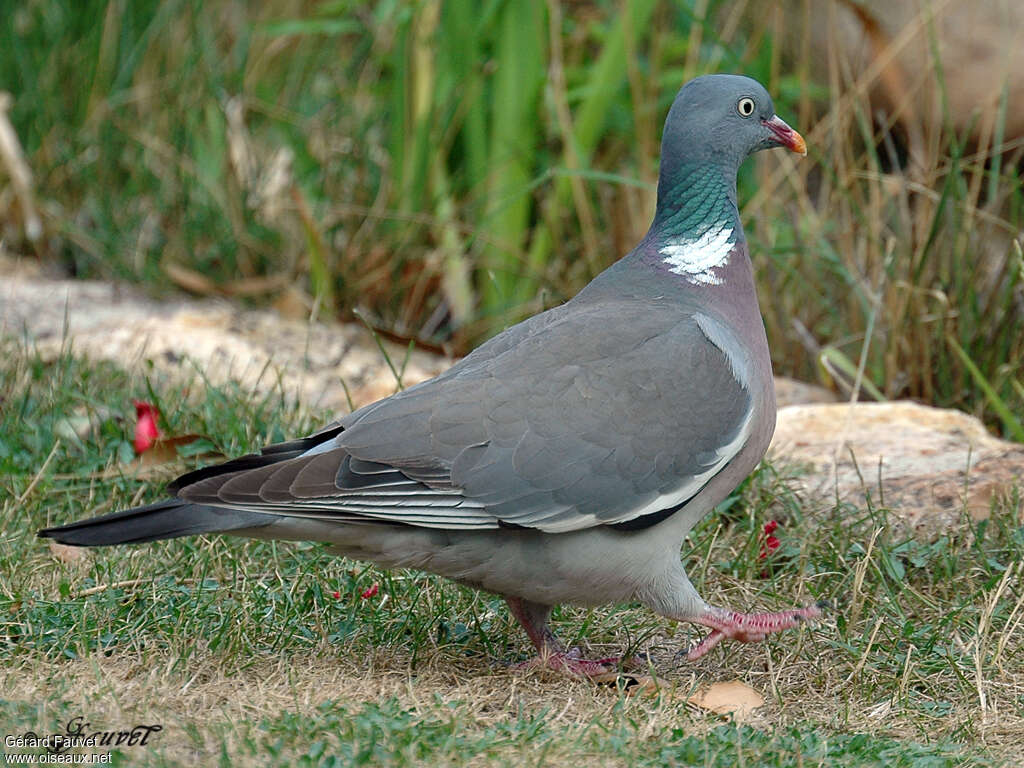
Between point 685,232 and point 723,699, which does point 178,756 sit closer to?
point 723,699

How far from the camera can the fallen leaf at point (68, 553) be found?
3469mm

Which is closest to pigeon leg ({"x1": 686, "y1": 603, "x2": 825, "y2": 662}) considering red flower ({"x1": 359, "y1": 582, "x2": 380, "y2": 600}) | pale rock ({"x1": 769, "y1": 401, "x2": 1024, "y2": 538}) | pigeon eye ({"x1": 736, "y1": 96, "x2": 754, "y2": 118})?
pale rock ({"x1": 769, "y1": 401, "x2": 1024, "y2": 538})

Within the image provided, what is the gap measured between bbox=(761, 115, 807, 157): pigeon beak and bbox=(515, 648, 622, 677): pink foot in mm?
1316

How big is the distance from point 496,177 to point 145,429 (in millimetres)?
2163

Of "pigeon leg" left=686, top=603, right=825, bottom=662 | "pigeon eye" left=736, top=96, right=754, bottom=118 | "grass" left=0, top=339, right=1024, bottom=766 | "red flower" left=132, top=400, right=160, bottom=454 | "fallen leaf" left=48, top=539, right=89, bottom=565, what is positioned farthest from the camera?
"red flower" left=132, top=400, right=160, bottom=454

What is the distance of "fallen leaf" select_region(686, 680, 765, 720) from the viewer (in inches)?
112

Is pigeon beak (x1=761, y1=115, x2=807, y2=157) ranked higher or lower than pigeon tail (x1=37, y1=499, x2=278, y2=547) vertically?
higher

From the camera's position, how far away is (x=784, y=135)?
3.43m

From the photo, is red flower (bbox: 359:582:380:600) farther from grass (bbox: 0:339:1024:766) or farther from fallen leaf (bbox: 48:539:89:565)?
fallen leaf (bbox: 48:539:89:565)

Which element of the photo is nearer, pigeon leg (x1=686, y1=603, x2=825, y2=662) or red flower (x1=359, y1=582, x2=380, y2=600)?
pigeon leg (x1=686, y1=603, x2=825, y2=662)

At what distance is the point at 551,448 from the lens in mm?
2895

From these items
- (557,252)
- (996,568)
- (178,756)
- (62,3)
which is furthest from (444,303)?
(178,756)

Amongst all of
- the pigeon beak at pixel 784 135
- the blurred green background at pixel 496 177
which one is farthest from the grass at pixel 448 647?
the blurred green background at pixel 496 177

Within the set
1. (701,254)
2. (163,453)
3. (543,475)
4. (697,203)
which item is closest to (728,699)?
(543,475)
